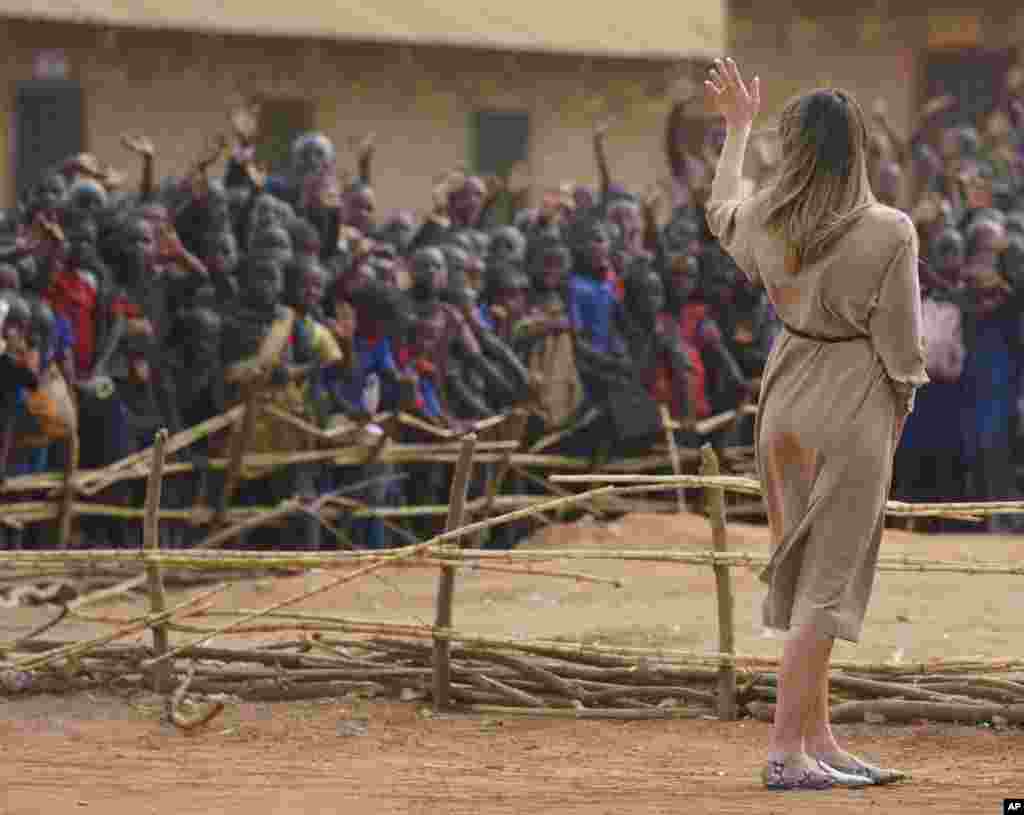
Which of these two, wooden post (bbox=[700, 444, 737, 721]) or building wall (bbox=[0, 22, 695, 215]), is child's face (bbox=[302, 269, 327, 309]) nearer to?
wooden post (bbox=[700, 444, 737, 721])

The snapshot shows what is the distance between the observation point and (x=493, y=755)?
7.16 meters

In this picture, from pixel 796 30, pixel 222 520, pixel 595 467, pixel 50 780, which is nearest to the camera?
pixel 50 780

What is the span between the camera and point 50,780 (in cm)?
678

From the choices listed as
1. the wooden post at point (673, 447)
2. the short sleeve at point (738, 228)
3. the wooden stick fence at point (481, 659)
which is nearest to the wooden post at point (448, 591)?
the wooden stick fence at point (481, 659)

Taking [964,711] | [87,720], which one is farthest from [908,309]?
[87,720]

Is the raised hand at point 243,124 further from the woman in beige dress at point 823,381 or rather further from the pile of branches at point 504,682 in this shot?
the woman in beige dress at point 823,381

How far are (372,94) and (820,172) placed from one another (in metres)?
15.9

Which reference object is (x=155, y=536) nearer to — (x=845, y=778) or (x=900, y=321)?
(x=845, y=778)

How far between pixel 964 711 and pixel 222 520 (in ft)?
16.1

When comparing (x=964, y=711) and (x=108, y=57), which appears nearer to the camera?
(x=964, y=711)

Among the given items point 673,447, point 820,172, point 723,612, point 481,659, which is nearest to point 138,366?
point 673,447

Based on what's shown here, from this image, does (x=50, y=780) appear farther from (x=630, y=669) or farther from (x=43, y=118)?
(x=43, y=118)

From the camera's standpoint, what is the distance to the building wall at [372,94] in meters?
20.4

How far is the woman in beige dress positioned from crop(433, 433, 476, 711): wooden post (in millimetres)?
1642
